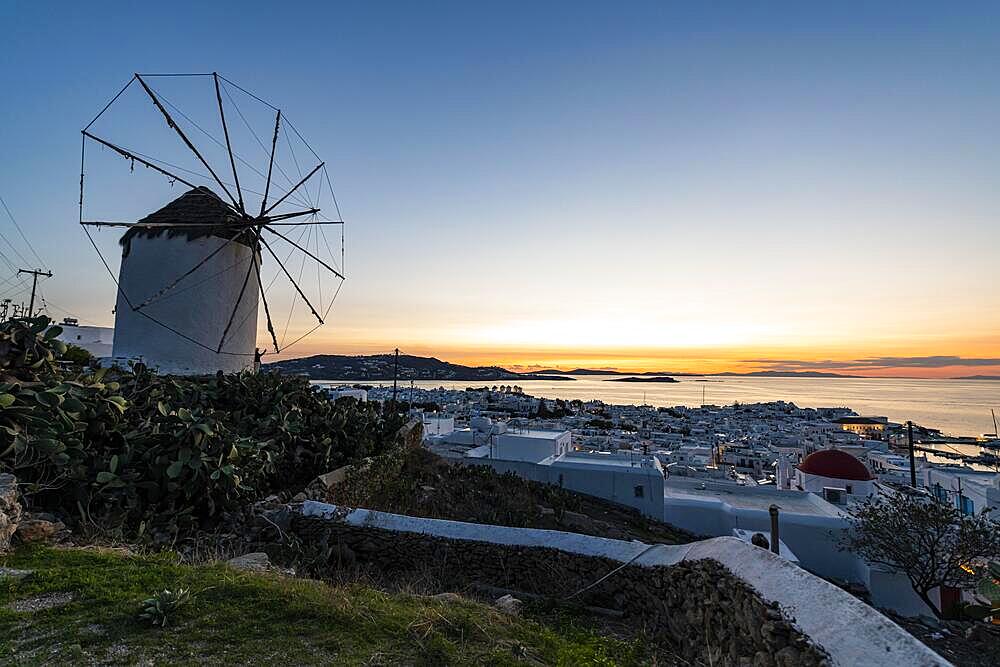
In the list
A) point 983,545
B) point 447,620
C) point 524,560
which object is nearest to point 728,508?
point 983,545

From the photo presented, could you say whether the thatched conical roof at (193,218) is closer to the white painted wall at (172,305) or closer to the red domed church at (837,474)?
the white painted wall at (172,305)

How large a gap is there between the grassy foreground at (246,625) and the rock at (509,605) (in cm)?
30

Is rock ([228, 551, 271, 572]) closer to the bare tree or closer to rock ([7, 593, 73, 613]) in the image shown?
rock ([7, 593, 73, 613])

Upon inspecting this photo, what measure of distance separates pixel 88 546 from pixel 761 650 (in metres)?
5.53

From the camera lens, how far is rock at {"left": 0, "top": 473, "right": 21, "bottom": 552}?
13.9 feet

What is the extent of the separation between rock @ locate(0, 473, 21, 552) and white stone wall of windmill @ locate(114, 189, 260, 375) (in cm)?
747

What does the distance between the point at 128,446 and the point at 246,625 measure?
4.49 meters

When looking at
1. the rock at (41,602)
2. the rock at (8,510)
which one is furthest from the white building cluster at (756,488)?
the rock at (8,510)

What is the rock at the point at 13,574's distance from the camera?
3.53m

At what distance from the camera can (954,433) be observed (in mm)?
54094

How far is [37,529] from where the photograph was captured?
459 centimetres

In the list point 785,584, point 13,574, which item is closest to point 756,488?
point 785,584

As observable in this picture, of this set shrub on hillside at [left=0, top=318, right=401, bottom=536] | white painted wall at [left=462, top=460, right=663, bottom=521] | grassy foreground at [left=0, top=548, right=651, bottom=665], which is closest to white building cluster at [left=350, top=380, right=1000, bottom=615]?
white painted wall at [left=462, top=460, right=663, bottom=521]

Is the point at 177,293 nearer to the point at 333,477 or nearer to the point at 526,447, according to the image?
the point at 333,477
